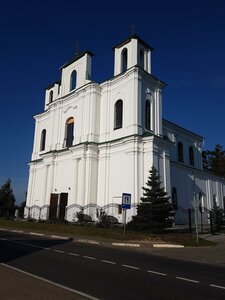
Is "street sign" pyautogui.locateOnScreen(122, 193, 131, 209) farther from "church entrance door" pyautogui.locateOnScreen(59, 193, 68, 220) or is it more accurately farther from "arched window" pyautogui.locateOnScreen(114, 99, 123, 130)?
"church entrance door" pyautogui.locateOnScreen(59, 193, 68, 220)

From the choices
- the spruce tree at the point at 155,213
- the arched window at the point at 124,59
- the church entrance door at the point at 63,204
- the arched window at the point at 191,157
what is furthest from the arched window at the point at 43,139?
the spruce tree at the point at 155,213

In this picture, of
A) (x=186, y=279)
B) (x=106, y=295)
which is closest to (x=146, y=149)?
(x=186, y=279)

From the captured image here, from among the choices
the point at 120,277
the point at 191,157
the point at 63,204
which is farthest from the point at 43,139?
the point at 120,277

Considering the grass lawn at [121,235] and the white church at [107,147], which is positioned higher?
the white church at [107,147]

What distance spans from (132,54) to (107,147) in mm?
10379

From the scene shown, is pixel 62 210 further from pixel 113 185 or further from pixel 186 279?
pixel 186 279

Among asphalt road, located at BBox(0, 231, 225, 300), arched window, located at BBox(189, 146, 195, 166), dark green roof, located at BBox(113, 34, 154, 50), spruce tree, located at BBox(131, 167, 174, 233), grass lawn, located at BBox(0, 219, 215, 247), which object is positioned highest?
dark green roof, located at BBox(113, 34, 154, 50)

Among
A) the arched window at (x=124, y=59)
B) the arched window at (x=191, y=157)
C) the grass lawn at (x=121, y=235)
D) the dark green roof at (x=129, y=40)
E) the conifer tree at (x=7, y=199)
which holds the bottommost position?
the grass lawn at (x=121, y=235)

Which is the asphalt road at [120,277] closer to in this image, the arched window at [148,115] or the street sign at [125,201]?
the street sign at [125,201]

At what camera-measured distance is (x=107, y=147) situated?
32.2 meters

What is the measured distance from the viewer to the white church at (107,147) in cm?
2995

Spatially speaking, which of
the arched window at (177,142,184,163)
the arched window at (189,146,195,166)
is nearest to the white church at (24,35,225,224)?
the arched window at (177,142,184,163)

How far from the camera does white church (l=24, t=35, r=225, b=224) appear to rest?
2995cm

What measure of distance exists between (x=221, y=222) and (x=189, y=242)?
32.0ft
